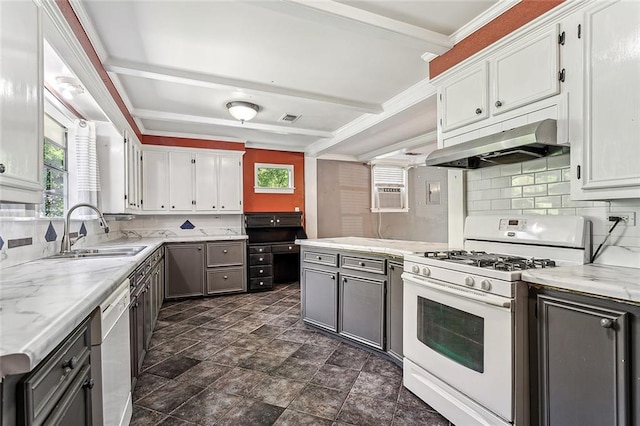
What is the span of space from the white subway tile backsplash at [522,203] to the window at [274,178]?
170 inches

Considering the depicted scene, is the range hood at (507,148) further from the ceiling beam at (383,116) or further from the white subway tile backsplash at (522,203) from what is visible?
the ceiling beam at (383,116)

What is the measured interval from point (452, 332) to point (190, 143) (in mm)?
4743

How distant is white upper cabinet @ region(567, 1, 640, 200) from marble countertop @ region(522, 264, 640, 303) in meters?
0.37

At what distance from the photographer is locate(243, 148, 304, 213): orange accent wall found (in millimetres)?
5766

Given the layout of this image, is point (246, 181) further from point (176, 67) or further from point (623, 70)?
point (623, 70)

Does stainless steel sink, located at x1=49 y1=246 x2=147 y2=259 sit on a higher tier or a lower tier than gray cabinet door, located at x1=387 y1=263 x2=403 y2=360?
higher

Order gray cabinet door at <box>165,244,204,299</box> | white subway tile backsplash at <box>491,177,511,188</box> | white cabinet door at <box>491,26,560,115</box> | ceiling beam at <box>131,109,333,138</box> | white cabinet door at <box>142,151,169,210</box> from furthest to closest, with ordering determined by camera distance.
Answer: white cabinet door at <box>142,151,169,210</box>
gray cabinet door at <box>165,244,204,299</box>
ceiling beam at <box>131,109,333,138</box>
white subway tile backsplash at <box>491,177,511,188</box>
white cabinet door at <box>491,26,560,115</box>

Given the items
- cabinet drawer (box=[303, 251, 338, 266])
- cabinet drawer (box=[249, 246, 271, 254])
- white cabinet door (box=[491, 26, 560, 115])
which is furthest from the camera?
cabinet drawer (box=[249, 246, 271, 254])

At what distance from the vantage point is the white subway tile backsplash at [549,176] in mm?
2004

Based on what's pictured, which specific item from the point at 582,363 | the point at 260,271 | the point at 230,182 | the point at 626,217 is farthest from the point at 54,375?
the point at 230,182

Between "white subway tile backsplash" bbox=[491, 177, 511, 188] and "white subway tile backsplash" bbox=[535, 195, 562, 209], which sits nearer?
"white subway tile backsplash" bbox=[535, 195, 562, 209]

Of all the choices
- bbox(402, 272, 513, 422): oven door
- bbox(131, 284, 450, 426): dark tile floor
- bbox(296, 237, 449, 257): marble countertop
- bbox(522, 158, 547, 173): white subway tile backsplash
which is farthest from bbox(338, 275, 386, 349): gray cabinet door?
bbox(522, 158, 547, 173): white subway tile backsplash

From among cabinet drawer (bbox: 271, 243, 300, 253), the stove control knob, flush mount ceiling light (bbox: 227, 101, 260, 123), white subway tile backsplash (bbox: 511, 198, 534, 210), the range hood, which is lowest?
cabinet drawer (bbox: 271, 243, 300, 253)

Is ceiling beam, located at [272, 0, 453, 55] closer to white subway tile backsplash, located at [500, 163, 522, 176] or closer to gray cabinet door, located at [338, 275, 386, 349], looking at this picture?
white subway tile backsplash, located at [500, 163, 522, 176]
